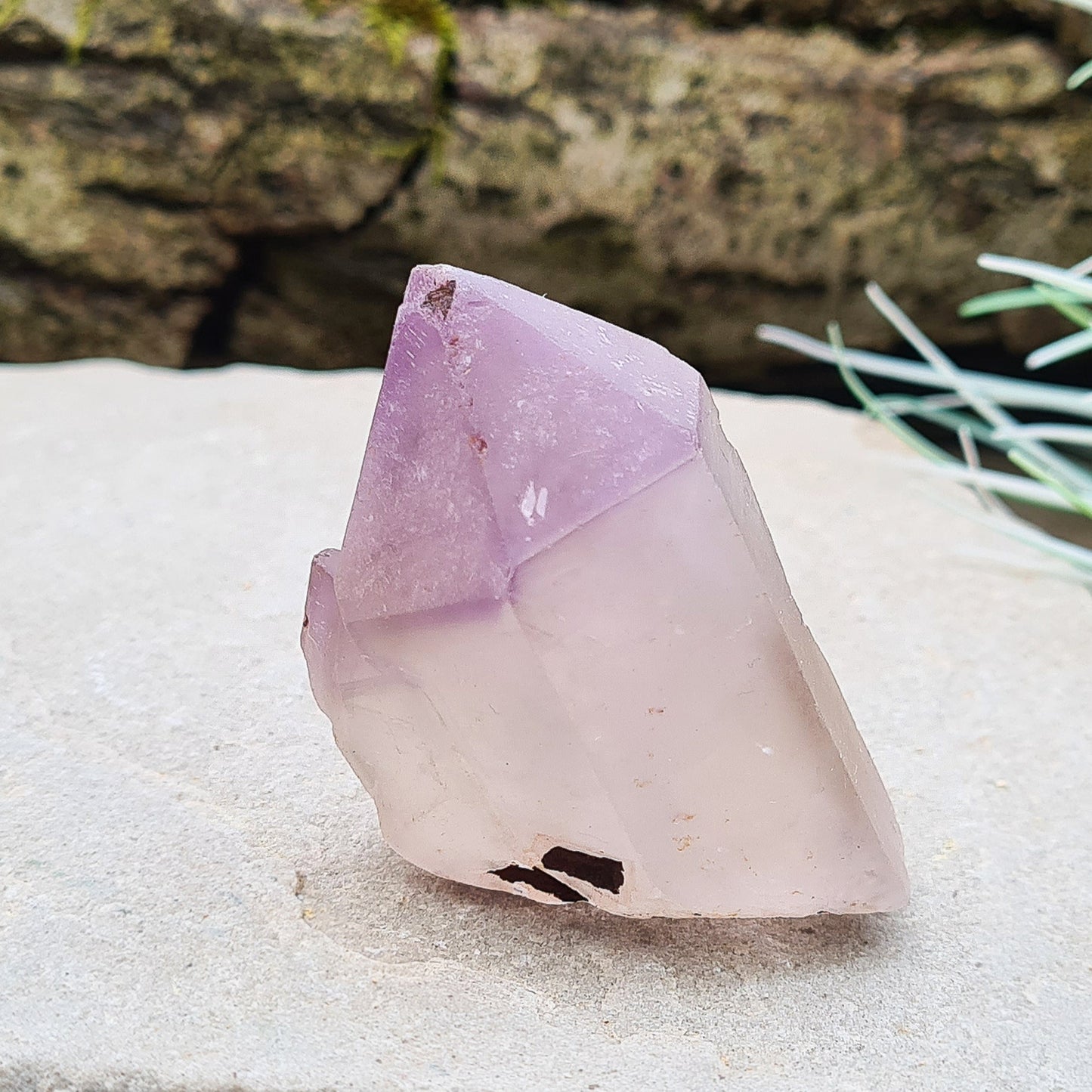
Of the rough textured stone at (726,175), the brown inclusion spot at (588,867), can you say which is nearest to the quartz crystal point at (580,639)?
the brown inclusion spot at (588,867)

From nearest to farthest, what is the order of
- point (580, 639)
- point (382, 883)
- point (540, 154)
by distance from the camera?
point (580, 639) < point (382, 883) < point (540, 154)

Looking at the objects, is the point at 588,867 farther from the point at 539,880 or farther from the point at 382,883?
the point at 382,883

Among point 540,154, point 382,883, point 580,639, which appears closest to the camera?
point 580,639

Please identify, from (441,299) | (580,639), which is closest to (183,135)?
(441,299)

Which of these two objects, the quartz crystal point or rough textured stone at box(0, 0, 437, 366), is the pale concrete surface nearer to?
the quartz crystal point

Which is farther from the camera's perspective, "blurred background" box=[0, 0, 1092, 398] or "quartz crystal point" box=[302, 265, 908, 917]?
"blurred background" box=[0, 0, 1092, 398]

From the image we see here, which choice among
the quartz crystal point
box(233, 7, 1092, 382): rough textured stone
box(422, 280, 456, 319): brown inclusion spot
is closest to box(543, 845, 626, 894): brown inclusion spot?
the quartz crystal point
